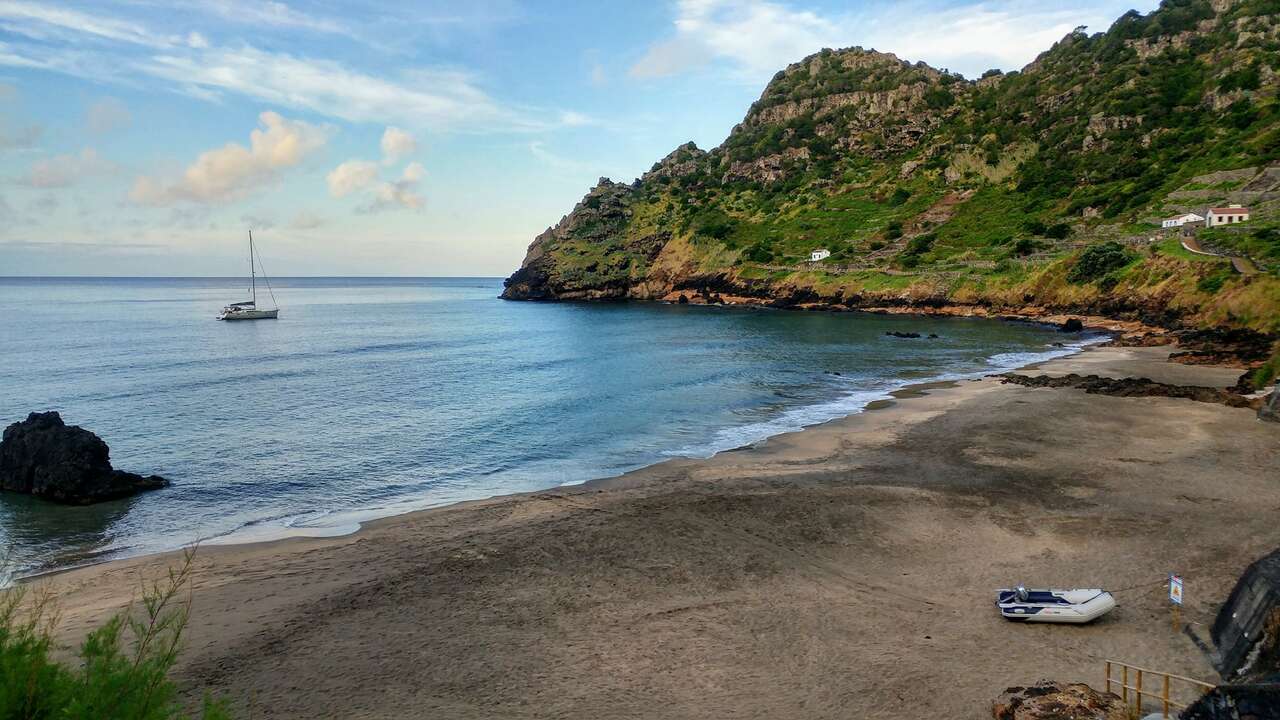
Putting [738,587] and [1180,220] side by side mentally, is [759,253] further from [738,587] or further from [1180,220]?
[738,587]

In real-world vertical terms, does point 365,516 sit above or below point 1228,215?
below

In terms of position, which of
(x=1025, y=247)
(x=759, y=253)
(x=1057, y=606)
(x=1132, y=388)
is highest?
(x=759, y=253)

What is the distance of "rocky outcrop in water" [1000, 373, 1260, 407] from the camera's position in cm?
4078

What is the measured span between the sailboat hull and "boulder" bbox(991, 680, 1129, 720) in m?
134

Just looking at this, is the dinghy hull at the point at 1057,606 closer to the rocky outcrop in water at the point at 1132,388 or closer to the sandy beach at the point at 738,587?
the sandy beach at the point at 738,587

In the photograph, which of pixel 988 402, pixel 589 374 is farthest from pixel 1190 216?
pixel 589 374

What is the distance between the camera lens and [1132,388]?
148ft

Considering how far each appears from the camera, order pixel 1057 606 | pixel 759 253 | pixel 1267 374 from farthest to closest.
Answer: pixel 759 253 < pixel 1267 374 < pixel 1057 606

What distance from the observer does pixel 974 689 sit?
14789mm

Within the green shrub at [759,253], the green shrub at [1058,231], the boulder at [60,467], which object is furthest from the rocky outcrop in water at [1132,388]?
the green shrub at [759,253]

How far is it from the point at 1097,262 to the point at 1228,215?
14879mm

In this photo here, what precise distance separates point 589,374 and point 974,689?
164ft

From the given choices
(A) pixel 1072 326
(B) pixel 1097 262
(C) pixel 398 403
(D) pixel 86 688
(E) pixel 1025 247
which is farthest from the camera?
(E) pixel 1025 247

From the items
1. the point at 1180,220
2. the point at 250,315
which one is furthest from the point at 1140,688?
the point at 250,315
